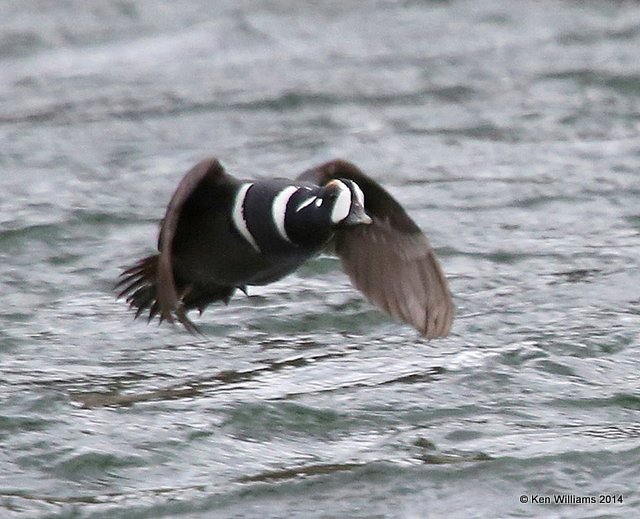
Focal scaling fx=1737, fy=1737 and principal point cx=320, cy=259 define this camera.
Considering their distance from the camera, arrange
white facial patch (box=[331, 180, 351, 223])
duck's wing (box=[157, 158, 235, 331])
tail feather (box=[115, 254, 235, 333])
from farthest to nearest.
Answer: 1. tail feather (box=[115, 254, 235, 333])
2. white facial patch (box=[331, 180, 351, 223])
3. duck's wing (box=[157, 158, 235, 331])

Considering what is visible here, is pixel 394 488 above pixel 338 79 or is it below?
below

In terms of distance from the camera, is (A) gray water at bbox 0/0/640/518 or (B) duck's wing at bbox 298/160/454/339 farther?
(B) duck's wing at bbox 298/160/454/339

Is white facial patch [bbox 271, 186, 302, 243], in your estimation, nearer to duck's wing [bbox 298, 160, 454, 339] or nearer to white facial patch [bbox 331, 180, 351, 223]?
white facial patch [bbox 331, 180, 351, 223]

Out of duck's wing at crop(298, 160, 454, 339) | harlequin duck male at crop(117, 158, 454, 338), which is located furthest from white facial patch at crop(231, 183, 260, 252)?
duck's wing at crop(298, 160, 454, 339)

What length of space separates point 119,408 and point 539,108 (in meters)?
5.27

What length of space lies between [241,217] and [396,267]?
2.36 ft

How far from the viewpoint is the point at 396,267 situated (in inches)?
257

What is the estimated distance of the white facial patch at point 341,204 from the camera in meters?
5.75

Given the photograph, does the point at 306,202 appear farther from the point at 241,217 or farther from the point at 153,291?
the point at 153,291

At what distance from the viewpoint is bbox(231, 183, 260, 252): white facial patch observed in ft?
20.0

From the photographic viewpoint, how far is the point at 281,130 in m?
10.8

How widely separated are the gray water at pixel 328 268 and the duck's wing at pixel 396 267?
40 cm

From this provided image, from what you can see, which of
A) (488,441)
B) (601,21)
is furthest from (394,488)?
(601,21)

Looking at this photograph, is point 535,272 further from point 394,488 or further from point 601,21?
point 601,21
